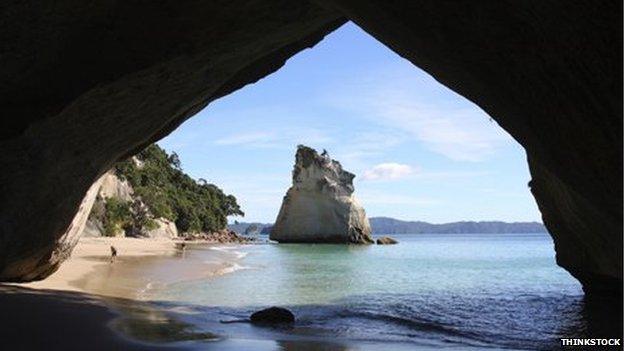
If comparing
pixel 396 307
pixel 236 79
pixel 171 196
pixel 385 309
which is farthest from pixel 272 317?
pixel 171 196

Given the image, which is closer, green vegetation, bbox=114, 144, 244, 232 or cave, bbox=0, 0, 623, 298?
cave, bbox=0, 0, 623, 298

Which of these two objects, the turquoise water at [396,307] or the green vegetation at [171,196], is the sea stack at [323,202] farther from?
the turquoise water at [396,307]

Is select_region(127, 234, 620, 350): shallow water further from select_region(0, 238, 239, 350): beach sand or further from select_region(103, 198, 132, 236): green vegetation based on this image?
select_region(103, 198, 132, 236): green vegetation

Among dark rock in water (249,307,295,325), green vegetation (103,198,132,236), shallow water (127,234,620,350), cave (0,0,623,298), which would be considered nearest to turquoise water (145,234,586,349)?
shallow water (127,234,620,350)

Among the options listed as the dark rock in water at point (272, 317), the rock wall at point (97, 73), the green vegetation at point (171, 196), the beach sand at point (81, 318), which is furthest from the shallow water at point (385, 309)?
the green vegetation at point (171, 196)

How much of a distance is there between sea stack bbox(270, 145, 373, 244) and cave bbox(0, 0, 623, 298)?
210 ft

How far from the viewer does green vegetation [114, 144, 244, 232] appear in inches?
2542

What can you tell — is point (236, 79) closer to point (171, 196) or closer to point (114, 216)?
point (114, 216)

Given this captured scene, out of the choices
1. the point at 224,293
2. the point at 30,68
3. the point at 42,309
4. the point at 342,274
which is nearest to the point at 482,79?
the point at 30,68

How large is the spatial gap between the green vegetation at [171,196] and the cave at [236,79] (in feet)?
150

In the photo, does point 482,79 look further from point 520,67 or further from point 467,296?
point 467,296

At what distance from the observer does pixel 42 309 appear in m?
10.3

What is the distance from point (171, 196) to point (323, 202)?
22.8 metres

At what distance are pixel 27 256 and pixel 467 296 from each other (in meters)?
13.9
